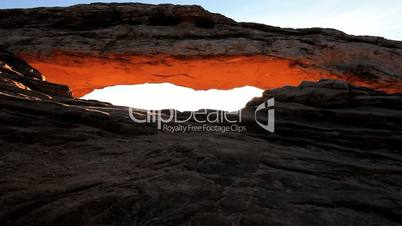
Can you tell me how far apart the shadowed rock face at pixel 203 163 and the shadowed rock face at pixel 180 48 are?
22.2 ft

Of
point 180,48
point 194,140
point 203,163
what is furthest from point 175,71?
point 203,163

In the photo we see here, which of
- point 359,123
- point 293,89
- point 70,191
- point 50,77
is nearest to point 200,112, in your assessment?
point 293,89

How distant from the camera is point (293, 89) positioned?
13094 millimetres

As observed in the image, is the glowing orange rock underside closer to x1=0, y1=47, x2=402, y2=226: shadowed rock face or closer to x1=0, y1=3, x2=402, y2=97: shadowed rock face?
x1=0, y1=3, x2=402, y2=97: shadowed rock face

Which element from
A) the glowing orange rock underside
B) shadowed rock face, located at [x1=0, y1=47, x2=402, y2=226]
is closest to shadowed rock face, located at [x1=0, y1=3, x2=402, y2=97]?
the glowing orange rock underside

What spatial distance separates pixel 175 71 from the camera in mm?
20984

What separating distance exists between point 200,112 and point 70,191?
643cm

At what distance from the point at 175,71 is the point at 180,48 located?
1.75 metres

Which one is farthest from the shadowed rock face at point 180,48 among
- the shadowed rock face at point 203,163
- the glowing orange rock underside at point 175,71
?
the shadowed rock face at point 203,163

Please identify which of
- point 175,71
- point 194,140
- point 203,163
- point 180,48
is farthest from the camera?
point 175,71

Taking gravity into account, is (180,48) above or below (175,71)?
above

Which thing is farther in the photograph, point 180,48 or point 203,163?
Answer: point 180,48

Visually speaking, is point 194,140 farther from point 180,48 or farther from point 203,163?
point 180,48

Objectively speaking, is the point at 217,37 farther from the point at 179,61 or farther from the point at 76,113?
the point at 76,113
